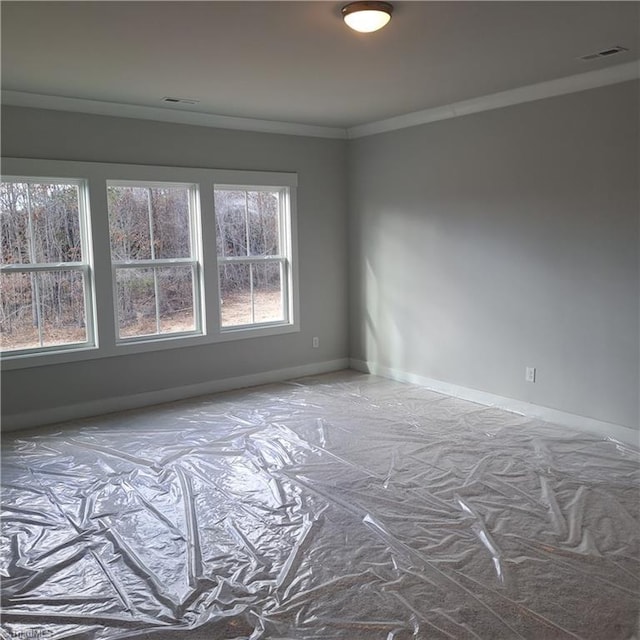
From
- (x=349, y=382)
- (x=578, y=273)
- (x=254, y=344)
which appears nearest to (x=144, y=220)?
(x=254, y=344)

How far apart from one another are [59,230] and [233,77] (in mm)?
1914

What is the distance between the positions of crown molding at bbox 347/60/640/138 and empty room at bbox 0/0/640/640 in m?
0.02

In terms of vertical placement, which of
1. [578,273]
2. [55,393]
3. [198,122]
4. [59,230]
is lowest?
[55,393]

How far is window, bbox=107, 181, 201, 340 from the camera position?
5.20 meters

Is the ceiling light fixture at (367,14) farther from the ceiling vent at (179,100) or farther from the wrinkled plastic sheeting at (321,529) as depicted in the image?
the wrinkled plastic sheeting at (321,529)

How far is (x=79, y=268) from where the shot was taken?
4.97 m

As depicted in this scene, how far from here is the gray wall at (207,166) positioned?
4758 mm

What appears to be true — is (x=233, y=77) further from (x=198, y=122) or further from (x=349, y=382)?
(x=349, y=382)

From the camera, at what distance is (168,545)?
300cm

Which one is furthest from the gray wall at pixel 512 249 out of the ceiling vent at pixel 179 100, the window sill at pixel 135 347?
the ceiling vent at pixel 179 100

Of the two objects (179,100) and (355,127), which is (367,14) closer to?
(179,100)

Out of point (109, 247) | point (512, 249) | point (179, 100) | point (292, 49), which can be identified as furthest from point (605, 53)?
point (109, 247)

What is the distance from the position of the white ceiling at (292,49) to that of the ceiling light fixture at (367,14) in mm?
69

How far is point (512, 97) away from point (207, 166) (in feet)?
8.64
